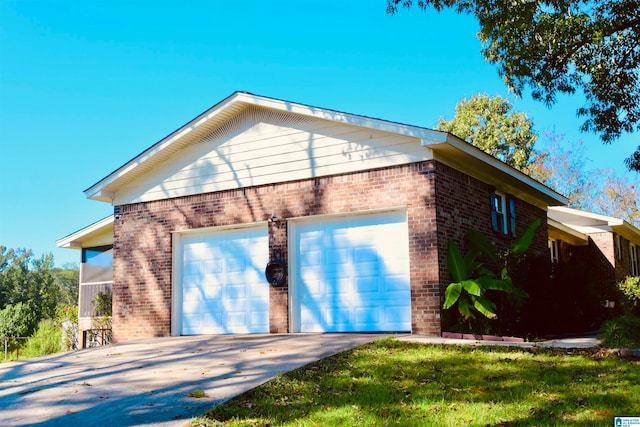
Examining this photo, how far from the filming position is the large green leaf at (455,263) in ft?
39.7

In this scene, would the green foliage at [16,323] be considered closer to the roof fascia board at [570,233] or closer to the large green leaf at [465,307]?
the roof fascia board at [570,233]

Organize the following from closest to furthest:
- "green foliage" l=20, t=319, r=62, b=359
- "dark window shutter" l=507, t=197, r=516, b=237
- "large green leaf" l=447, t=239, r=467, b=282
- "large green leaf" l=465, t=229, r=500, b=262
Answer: "large green leaf" l=447, t=239, r=467, b=282
"large green leaf" l=465, t=229, r=500, b=262
"dark window shutter" l=507, t=197, r=516, b=237
"green foliage" l=20, t=319, r=62, b=359

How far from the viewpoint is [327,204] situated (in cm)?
1344

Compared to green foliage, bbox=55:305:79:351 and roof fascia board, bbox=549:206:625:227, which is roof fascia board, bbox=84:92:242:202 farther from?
roof fascia board, bbox=549:206:625:227

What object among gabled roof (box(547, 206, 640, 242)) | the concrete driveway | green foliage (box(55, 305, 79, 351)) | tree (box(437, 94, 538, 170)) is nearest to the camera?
the concrete driveway

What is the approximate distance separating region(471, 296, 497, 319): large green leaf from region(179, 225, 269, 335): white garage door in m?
4.56

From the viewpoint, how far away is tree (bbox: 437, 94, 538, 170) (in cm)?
3853

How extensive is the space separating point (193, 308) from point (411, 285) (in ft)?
17.8

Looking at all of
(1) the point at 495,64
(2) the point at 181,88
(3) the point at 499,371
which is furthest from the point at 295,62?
(3) the point at 499,371

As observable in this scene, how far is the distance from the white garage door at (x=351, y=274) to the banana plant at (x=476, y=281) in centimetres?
97

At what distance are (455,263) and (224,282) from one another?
5337mm

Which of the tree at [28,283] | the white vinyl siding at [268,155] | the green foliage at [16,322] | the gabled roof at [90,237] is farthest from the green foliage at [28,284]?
the white vinyl siding at [268,155]

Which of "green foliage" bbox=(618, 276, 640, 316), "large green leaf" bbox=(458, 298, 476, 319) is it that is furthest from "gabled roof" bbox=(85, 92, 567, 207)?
"green foliage" bbox=(618, 276, 640, 316)

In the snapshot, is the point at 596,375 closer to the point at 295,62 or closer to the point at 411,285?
the point at 411,285
